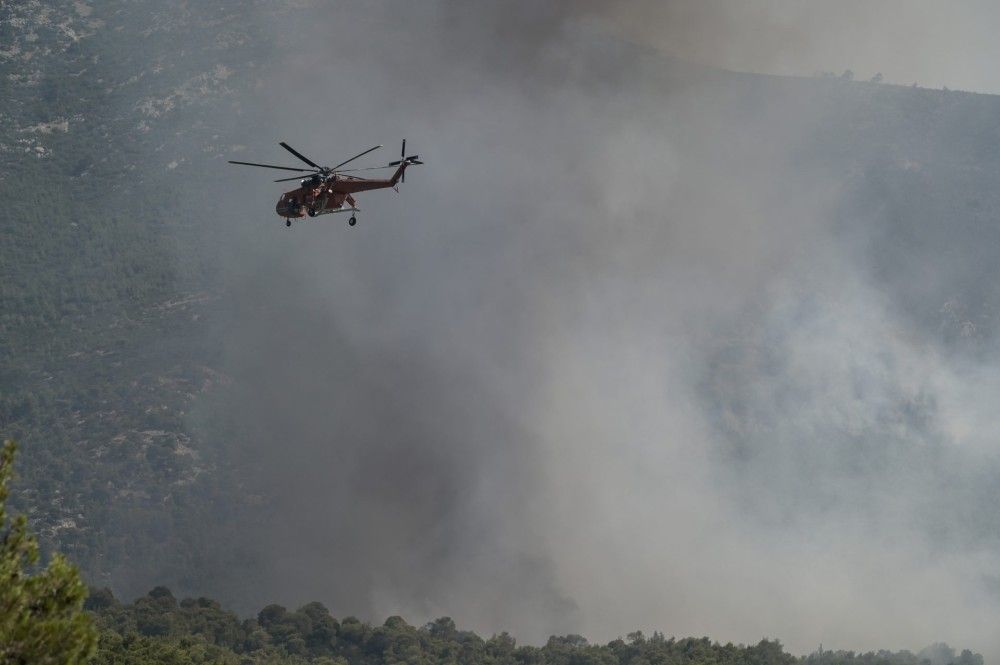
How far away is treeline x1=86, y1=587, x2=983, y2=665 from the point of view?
112 meters

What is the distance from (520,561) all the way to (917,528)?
1944 inches

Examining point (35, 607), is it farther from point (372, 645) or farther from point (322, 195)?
point (372, 645)

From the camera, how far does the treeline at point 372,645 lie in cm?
11225

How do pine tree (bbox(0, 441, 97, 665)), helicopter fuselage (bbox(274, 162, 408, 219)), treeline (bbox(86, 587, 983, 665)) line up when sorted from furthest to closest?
treeline (bbox(86, 587, 983, 665))
helicopter fuselage (bbox(274, 162, 408, 219))
pine tree (bbox(0, 441, 97, 665))

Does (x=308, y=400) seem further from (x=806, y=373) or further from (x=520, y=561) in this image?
(x=806, y=373)

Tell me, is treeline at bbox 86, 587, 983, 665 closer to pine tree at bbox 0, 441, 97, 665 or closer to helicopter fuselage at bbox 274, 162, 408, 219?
helicopter fuselage at bbox 274, 162, 408, 219

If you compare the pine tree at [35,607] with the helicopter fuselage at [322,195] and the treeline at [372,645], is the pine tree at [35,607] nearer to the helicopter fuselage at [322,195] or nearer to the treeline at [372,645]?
the helicopter fuselage at [322,195]

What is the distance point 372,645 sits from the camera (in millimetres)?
123250

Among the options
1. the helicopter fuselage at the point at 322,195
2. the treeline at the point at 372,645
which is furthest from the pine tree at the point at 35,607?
the treeline at the point at 372,645

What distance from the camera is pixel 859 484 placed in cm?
18212

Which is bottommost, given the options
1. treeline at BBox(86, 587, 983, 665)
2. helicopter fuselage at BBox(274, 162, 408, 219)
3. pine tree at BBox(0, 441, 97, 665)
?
pine tree at BBox(0, 441, 97, 665)

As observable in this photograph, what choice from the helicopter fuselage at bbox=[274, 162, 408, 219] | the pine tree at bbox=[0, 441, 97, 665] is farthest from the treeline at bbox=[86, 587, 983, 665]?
the pine tree at bbox=[0, 441, 97, 665]

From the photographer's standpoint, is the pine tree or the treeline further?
the treeline

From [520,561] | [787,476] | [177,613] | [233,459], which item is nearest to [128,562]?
[233,459]
